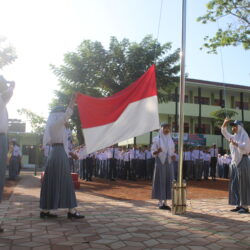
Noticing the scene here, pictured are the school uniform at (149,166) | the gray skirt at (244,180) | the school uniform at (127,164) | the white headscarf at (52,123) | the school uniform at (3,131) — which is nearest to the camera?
the school uniform at (3,131)

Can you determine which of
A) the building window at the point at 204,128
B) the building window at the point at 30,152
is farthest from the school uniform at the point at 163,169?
the building window at the point at 30,152

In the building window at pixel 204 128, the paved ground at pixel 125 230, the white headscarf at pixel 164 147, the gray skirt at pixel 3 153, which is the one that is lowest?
the paved ground at pixel 125 230

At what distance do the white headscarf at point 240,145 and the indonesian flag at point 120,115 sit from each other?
1997 mm

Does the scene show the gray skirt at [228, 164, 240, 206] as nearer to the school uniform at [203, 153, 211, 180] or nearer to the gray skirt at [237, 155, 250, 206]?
the gray skirt at [237, 155, 250, 206]

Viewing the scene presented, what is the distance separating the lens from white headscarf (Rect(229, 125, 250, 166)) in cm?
718

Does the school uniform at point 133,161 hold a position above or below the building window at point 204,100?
below

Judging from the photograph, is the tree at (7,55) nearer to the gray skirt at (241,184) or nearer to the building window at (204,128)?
the gray skirt at (241,184)

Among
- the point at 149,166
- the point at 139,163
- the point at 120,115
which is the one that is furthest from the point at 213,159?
the point at 120,115

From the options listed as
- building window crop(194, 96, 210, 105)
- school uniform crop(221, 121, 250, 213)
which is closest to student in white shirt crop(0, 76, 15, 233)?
school uniform crop(221, 121, 250, 213)

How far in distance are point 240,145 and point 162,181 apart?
1802mm

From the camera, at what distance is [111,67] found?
21.8m

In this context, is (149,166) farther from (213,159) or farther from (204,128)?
(204,128)

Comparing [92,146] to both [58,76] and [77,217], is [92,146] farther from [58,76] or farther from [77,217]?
[58,76]

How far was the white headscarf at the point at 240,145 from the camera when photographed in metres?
7.18
